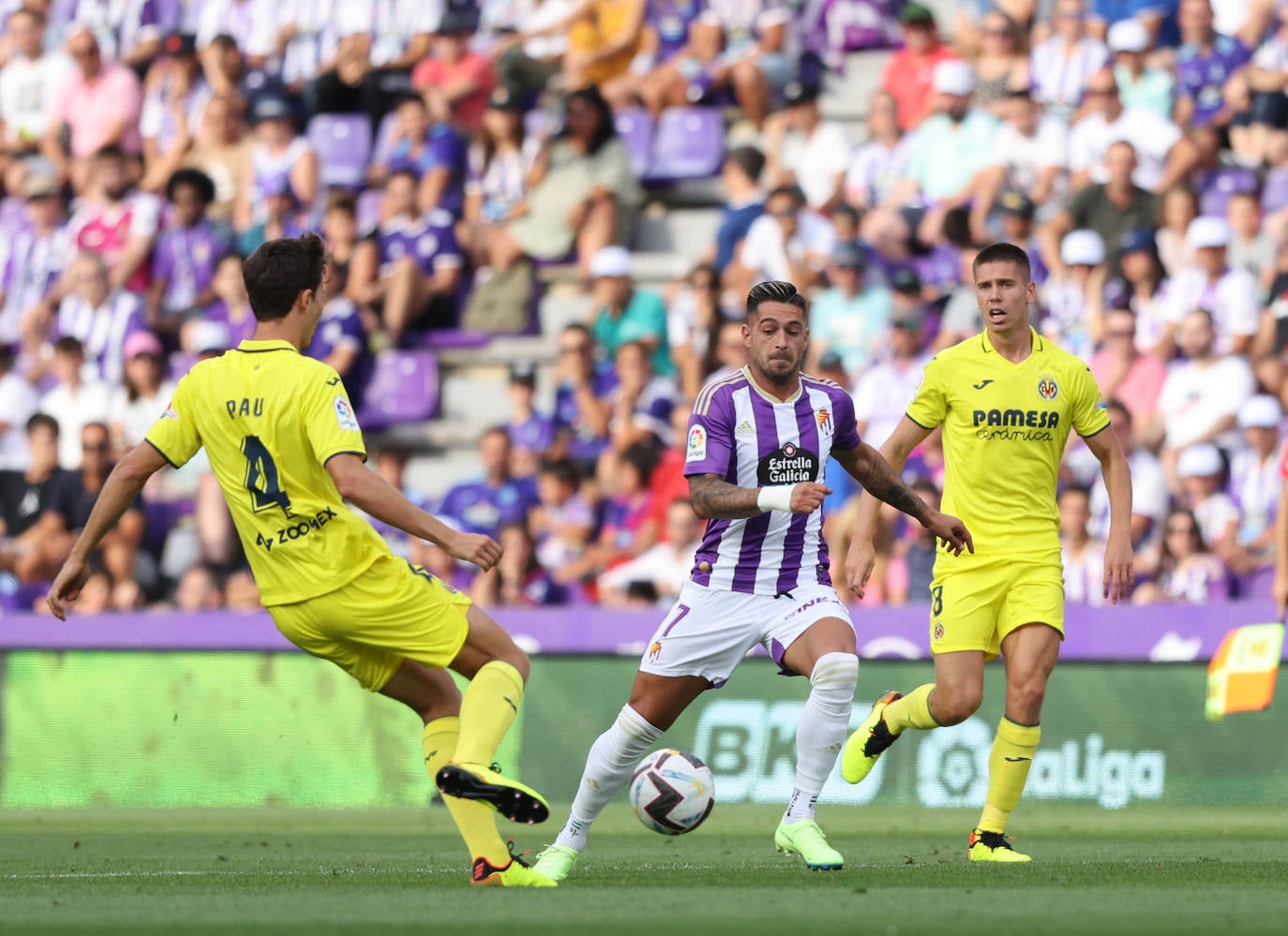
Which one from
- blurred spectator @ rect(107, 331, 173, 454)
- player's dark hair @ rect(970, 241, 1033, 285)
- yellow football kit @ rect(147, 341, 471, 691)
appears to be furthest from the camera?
blurred spectator @ rect(107, 331, 173, 454)

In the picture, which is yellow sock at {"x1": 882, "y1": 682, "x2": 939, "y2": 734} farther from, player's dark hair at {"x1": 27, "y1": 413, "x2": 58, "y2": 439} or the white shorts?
player's dark hair at {"x1": 27, "y1": 413, "x2": 58, "y2": 439}

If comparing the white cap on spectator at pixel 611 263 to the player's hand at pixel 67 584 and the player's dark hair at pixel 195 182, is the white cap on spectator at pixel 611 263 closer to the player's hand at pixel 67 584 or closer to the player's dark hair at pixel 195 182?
the player's dark hair at pixel 195 182

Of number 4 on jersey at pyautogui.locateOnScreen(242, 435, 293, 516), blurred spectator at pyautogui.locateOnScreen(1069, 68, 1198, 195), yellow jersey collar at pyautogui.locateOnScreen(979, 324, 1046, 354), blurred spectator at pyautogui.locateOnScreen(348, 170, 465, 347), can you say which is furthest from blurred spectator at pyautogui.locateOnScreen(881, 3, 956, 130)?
number 4 on jersey at pyautogui.locateOnScreen(242, 435, 293, 516)

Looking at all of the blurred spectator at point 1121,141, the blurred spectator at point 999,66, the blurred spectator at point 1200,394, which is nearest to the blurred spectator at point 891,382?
the blurred spectator at point 1200,394

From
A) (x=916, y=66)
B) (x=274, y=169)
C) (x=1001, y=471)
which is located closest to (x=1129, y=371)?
(x=916, y=66)

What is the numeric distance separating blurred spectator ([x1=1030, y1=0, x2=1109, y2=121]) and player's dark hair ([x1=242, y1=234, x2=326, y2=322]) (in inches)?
408

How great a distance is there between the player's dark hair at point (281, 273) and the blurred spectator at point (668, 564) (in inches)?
279

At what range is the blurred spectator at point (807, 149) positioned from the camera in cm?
1730

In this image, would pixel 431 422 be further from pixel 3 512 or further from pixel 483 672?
pixel 483 672

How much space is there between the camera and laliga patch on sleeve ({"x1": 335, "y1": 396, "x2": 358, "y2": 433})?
716 cm

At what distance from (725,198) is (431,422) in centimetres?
329

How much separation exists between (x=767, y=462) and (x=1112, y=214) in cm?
807

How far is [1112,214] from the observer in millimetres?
15414

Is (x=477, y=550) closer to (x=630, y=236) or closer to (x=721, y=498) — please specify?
(x=721, y=498)
